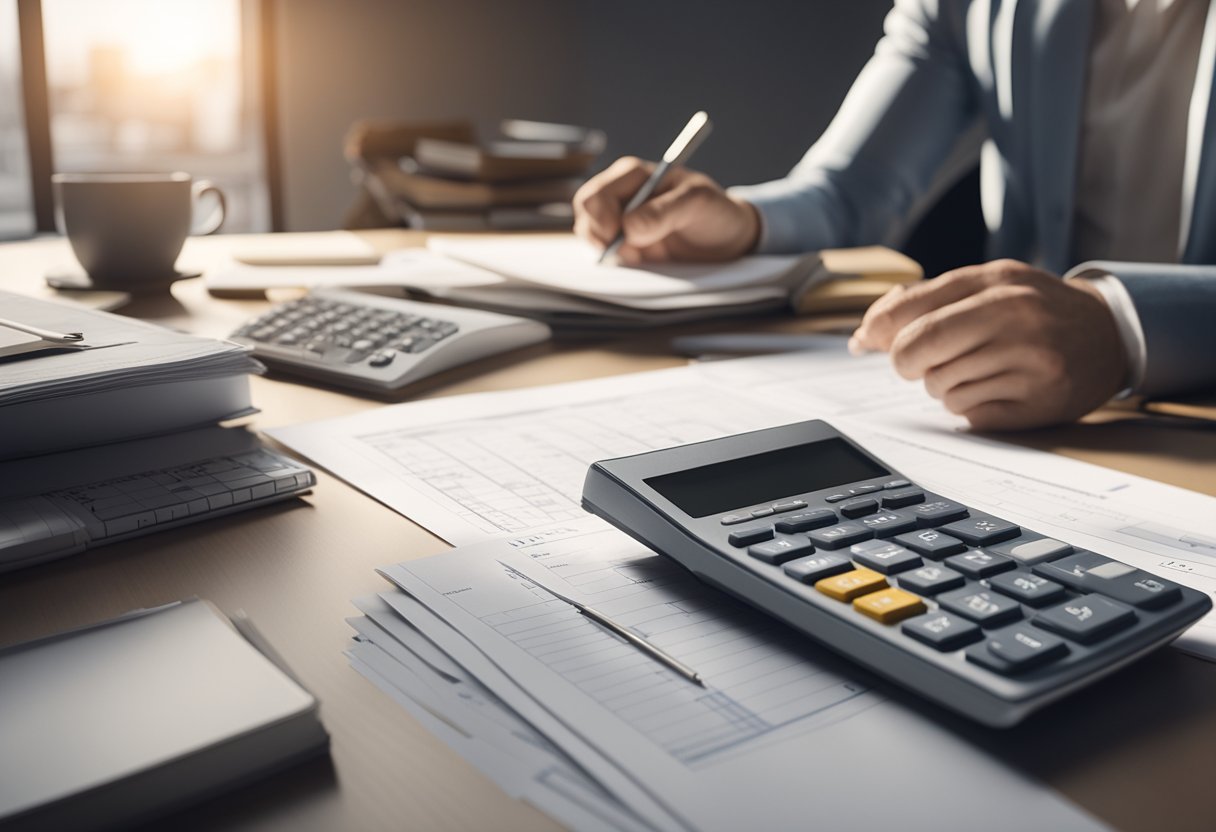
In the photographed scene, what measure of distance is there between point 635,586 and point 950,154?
1.16 m

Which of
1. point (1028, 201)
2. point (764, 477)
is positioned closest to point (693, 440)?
point (764, 477)

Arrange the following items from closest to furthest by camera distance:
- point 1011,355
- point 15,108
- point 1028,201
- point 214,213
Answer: point 1011,355, point 214,213, point 1028,201, point 15,108

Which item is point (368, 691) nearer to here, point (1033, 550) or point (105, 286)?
point (1033, 550)

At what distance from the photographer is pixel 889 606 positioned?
0.99 feet

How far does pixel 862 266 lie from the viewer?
1.09 m

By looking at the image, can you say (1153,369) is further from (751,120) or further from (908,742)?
(751,120)

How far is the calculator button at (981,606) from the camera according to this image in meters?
0.29

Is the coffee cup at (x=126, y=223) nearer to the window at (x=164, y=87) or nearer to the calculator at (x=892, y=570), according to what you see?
the window at (x=164, y=87)

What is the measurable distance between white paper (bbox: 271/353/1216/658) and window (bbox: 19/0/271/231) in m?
0.90

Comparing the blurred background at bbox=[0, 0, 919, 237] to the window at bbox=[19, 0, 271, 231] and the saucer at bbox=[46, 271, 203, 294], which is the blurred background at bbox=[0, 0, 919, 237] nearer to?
the window at bbox=[19, 0, 271, 231]

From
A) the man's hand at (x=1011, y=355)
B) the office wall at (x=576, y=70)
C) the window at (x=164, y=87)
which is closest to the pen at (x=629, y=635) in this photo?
the man's hand at (x=1011, y=355)

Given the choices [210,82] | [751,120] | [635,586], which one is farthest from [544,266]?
[210,82]

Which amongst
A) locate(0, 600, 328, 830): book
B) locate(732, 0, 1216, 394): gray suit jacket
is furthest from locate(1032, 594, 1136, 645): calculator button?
locate(732, 0, 1216, 394): gray suit jacket

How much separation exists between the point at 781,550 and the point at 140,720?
0.20 metres
